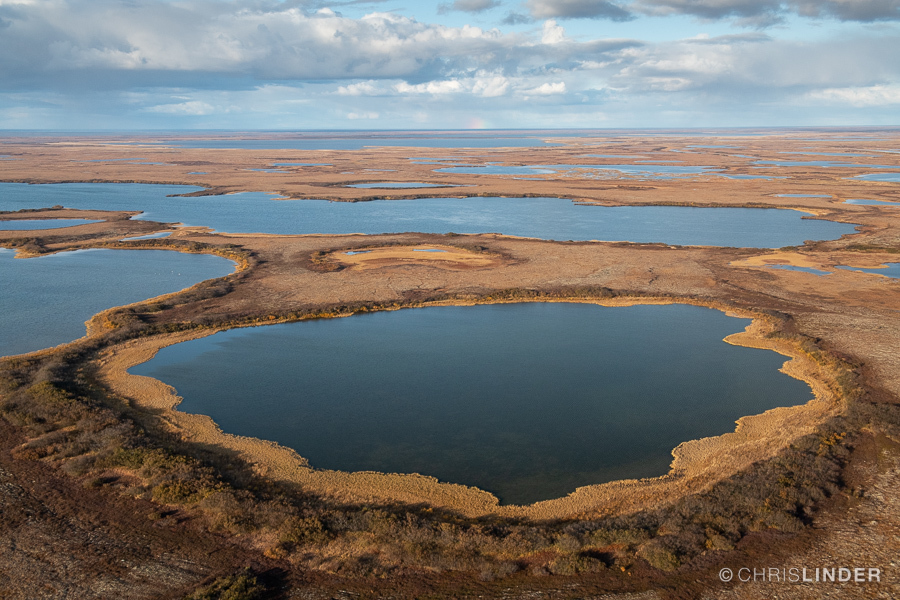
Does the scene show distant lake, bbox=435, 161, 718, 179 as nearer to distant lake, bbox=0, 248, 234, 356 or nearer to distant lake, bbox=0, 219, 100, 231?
distant lake, bbox=0, 219, 100, 231

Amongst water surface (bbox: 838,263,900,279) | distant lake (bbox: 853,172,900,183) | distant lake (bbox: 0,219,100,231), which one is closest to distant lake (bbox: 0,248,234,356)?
distant lake (bbox: 0,219,100,231)

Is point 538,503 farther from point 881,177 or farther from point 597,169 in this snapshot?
point 597,169

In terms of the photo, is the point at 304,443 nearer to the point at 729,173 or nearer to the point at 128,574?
the point at 128,574

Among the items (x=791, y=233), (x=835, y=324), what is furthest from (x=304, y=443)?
(x=791, y=233)

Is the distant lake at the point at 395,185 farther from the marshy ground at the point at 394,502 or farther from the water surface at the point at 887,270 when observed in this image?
the marshy ground at the point at 394,502

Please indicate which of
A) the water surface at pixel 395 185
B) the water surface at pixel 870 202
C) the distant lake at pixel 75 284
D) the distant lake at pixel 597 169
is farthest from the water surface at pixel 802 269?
the distant lake at pixel 597 169

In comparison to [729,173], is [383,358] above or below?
below

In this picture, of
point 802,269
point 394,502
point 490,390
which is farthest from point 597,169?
point 394,502

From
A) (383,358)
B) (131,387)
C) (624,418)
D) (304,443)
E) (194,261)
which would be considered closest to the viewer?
(304,443)
